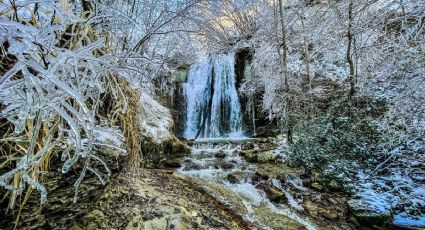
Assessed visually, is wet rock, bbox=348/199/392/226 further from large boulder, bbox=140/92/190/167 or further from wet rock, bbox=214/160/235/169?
large boulder, bbox=140/92/190/167

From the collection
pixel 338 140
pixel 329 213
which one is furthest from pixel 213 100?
pixel 329 213

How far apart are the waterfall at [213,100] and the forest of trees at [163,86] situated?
60 cm

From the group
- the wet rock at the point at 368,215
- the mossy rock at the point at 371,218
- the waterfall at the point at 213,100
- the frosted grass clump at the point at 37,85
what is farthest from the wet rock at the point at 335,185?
the waterfall at the point at 213,100

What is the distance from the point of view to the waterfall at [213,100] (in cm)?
1159

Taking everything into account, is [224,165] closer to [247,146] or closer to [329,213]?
[247,146]

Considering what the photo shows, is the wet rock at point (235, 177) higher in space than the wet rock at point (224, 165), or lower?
lower

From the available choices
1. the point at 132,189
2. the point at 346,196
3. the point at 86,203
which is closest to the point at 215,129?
the point at 346,196

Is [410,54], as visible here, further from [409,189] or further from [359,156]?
[359,156]

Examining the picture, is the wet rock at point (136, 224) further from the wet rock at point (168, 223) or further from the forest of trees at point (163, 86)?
the forest of trees at point (163, 86)

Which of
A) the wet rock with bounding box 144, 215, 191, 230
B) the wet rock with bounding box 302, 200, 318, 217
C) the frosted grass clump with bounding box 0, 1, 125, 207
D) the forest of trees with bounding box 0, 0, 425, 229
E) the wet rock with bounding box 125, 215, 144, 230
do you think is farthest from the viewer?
the wet rock with bounding box 302, 200, 318, 217

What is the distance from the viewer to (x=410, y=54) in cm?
431

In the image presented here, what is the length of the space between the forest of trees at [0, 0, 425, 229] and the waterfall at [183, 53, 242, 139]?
0.60 metres

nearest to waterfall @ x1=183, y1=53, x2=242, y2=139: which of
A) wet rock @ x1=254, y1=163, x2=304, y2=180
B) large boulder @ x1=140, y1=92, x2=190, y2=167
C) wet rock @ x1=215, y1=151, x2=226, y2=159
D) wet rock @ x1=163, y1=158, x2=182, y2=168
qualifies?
large boulder @ x1=140, y1=92, x2=190, y2=167

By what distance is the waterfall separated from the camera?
456 inches
